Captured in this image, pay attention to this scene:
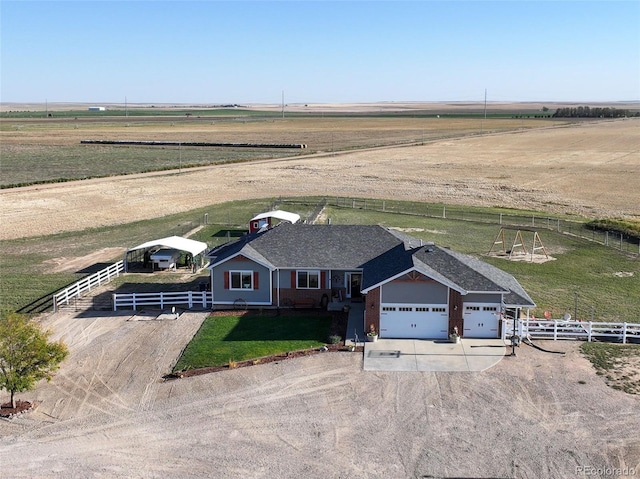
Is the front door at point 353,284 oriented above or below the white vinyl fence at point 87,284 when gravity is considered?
above

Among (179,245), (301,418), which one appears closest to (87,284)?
(179,245)

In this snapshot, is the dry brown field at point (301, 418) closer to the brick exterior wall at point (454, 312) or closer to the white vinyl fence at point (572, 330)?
the white vinyl fence at point (572, 330)

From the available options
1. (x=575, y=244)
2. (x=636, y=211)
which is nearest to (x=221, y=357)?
(x=575, y=244)

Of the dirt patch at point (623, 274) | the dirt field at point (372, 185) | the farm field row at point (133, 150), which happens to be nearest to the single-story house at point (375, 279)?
the dirt patch at point (623, 274)

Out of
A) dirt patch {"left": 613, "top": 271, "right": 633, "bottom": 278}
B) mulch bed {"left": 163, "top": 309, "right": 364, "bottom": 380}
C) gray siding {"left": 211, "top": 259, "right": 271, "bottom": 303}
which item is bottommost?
dirt patch {"left": 613, "top": 271, "right": 633, "bottom": 278}

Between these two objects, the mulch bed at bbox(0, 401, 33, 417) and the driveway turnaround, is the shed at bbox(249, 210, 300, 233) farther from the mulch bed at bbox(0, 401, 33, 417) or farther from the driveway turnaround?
the mulch bed at bbox(0, 401, 33, 417)

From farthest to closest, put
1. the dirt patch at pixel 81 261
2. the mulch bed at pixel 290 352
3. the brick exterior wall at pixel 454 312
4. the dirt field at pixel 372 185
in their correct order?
the dirt field at pixel 372 185
the dirt patch at pixel 81 261
the brick exterior wall at pixel 454 312
the mulch bed at pixel 290 352

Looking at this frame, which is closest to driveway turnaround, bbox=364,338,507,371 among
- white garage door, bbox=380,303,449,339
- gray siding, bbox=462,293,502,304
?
white garage door, bbox=380,303,449,339

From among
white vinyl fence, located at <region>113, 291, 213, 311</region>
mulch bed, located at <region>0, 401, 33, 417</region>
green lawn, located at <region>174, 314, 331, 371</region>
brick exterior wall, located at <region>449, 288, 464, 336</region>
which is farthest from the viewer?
white vinyl fence, located at <region>113, 291, 213, 311</region>

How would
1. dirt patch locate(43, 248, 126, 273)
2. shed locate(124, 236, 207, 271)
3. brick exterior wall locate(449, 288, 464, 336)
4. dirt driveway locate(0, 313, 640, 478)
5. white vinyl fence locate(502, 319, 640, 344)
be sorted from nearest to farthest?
dirt driveway locate(0, 313, 640, 478)
white vinyl fence locate(502, 319, 640, 344)
brick exterior wall locate(449, 288, 464, 336)
shed locate(124, 236, 207, 271)
dirt patch locate(43, 248, 126, 273)
